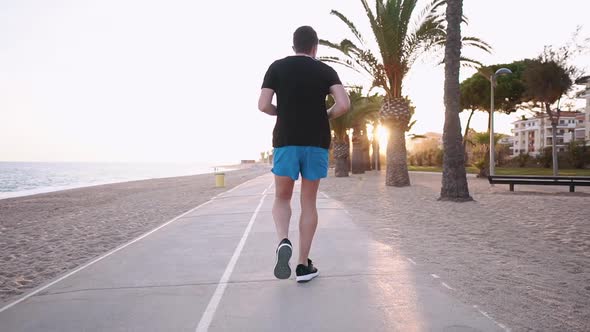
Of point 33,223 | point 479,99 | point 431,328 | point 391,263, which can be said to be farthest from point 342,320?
point 479,99

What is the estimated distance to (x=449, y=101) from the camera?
12.9m

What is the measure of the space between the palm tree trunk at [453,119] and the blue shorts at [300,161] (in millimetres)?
10280

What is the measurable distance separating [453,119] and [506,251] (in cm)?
790

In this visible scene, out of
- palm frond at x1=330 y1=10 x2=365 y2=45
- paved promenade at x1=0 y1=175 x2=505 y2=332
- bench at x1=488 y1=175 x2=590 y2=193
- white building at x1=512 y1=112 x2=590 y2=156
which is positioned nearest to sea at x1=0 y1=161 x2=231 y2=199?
palm frond at x1=330 y1=10 x2=365 y2=45

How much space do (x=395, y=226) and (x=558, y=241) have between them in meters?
2.58

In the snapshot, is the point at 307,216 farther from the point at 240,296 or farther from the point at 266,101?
the point at 266,101

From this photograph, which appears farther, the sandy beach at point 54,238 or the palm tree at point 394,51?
the palm tree at point 394,51

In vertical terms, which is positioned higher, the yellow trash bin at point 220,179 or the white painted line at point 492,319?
the yellow trash bin at point 220,179

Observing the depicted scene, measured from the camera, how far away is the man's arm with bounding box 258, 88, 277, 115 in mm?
3461

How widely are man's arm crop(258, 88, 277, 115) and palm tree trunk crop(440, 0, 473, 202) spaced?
1044 centimetres

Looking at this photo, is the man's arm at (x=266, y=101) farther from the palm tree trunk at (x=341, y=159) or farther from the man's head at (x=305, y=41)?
the palm tree trunk at (x=341, y=159)

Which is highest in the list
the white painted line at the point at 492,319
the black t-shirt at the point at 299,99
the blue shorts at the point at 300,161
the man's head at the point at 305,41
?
the man's head at the point at 305,41

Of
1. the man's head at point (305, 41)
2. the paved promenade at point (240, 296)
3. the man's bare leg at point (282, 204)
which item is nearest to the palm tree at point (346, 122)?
the paved promenade at point (240, 296)

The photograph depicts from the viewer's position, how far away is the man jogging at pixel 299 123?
11.0ft
